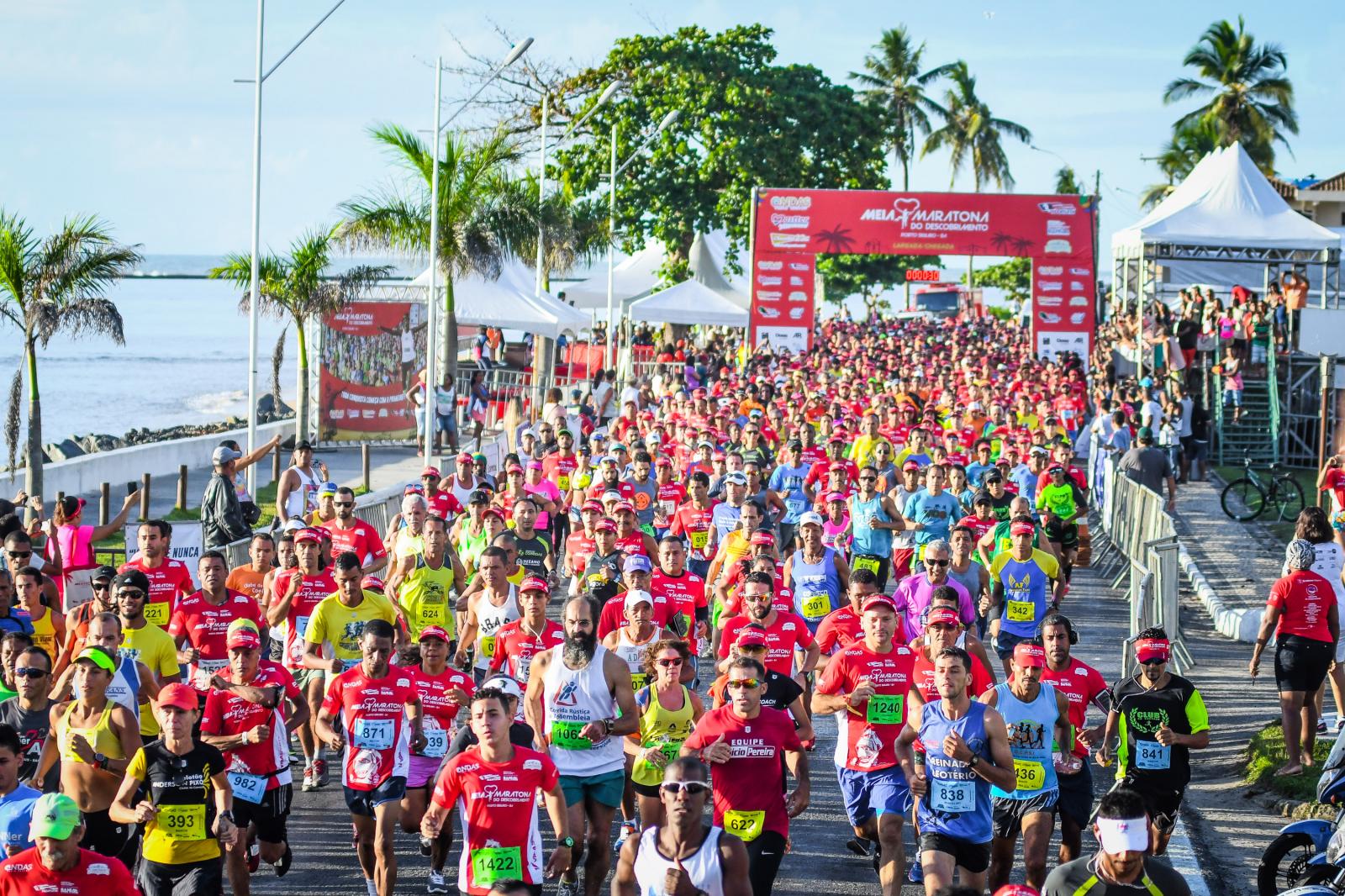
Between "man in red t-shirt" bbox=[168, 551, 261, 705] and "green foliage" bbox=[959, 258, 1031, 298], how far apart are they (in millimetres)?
74679

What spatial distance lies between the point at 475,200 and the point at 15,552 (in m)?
A: 20.8

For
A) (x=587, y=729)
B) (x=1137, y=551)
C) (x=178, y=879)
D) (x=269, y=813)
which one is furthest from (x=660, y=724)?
(x=1137, y=551)

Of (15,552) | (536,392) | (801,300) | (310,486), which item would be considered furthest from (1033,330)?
(15,552)

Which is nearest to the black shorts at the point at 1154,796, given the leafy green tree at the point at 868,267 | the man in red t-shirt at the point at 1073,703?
the man in red t-shirt at the point at 1073,703

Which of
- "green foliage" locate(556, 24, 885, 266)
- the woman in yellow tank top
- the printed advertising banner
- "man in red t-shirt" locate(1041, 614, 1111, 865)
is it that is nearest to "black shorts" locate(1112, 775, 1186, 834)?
"man in red t-shirt" locate(1041, 614, 1111, 865)

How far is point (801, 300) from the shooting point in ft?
115

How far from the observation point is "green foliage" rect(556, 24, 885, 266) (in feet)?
165

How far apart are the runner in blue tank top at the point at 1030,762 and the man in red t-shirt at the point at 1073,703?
0.33 feet

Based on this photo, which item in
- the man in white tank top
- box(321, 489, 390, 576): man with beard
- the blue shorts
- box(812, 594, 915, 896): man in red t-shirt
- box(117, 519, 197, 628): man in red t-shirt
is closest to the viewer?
the man in white tank top

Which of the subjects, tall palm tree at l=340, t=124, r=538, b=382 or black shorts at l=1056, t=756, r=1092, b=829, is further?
tall palm tree at l=340, t=124, r=538, b=382

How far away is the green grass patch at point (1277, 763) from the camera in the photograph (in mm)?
10961

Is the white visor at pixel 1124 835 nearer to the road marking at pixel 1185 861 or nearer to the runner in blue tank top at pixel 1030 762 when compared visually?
the runner in blue tank top at pixel 1030 762

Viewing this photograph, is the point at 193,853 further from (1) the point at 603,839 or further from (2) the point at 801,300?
(2) the point at 801,300

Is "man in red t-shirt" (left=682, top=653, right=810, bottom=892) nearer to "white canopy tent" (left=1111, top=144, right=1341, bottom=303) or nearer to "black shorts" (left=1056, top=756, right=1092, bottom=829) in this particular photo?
"black shorts" (left=1056, top=756, right=1092, bottom=829)
